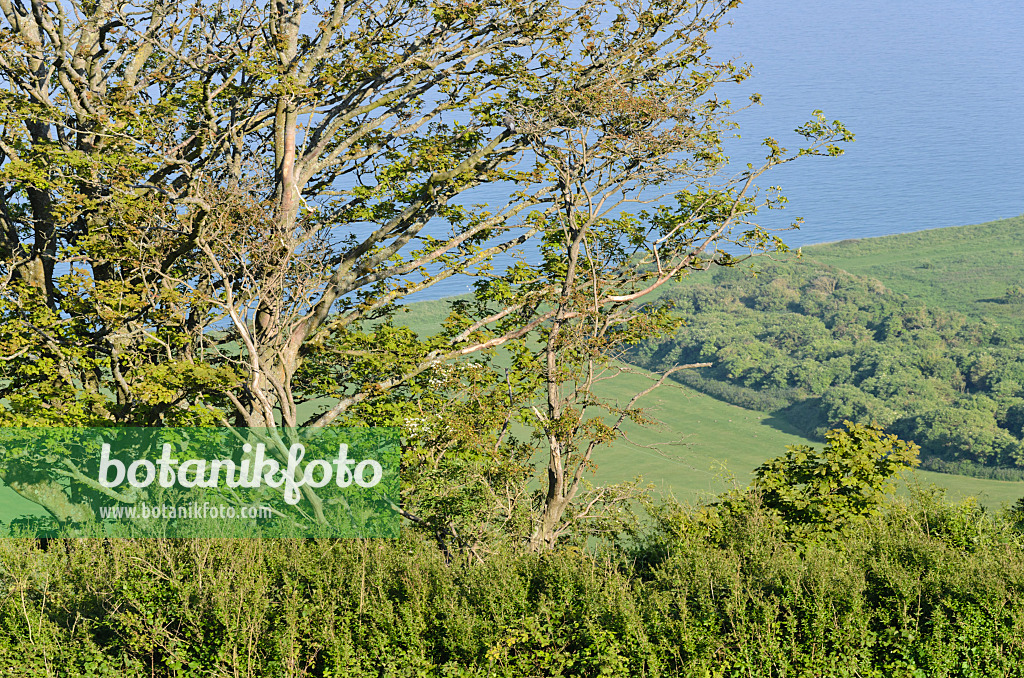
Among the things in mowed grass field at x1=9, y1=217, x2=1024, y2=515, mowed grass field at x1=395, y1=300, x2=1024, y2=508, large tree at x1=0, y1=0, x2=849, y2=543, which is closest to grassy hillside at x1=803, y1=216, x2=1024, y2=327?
mowed grass field at x1=9, y1=217, x2=1024, y2=515

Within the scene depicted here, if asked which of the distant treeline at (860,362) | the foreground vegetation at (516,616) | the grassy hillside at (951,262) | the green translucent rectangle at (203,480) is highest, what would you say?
the grassy hillside at (951,262)

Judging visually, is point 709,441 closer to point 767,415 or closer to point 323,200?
point 767,415

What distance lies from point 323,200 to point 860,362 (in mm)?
23176

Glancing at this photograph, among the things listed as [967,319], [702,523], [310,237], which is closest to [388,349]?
[310,237]

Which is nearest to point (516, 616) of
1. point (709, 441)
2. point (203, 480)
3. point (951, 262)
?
point (203, 480)

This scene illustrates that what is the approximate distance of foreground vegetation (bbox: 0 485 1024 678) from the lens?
5.71 meters

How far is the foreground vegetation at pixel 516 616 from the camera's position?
5.71 meters

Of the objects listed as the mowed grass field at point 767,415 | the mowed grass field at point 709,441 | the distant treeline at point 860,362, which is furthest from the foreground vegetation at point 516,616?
the distant treeline at point 860,362

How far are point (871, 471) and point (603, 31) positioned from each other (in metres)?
7.01

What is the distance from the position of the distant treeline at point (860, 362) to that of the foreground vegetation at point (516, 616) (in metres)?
13.4

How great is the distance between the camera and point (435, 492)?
29.3 feet

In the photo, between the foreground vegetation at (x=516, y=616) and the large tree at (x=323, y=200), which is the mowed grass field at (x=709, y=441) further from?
the foreground vegetation at (x=516, y=616)

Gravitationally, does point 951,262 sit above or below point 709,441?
above

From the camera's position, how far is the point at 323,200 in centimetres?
1195
